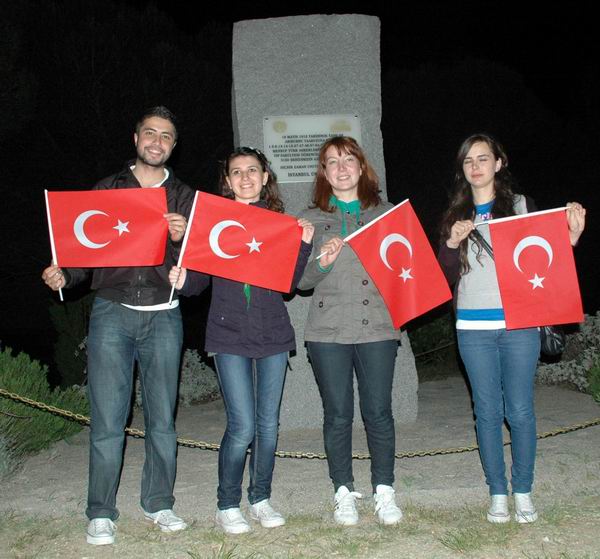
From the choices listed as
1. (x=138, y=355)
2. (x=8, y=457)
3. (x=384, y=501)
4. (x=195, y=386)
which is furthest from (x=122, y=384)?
(x=195, y=386)

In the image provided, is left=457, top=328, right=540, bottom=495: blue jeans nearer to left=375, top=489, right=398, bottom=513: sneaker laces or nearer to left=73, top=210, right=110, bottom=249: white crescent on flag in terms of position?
left=375, top=489, right=398, bottom=513: sneaker laces

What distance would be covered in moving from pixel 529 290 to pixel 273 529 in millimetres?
1839

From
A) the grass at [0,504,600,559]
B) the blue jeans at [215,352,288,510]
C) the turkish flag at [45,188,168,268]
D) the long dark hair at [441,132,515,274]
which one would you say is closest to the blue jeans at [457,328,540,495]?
the grass at [0,504,600,559]

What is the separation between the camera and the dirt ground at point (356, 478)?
4.25m

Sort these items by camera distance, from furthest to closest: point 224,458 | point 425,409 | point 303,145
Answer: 1. point 425,409
2. point 303,145
3. point 224,458

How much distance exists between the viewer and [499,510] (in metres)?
3.84

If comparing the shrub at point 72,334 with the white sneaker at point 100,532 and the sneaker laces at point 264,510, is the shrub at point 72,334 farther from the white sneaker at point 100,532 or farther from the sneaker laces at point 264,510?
the sneaker laces at point 264,510

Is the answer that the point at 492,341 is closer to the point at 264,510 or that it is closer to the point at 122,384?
the point at 264,510

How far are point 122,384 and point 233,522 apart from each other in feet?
3.00

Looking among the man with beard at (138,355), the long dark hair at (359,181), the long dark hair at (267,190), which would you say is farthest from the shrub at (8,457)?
the long dark hair at (359,181)

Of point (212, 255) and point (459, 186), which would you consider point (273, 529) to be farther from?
point (459, 186)

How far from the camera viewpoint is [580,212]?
3.79 metres

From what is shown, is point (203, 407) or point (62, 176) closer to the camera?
point (203, 407)

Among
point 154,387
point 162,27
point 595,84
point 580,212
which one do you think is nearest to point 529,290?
point 580,212
